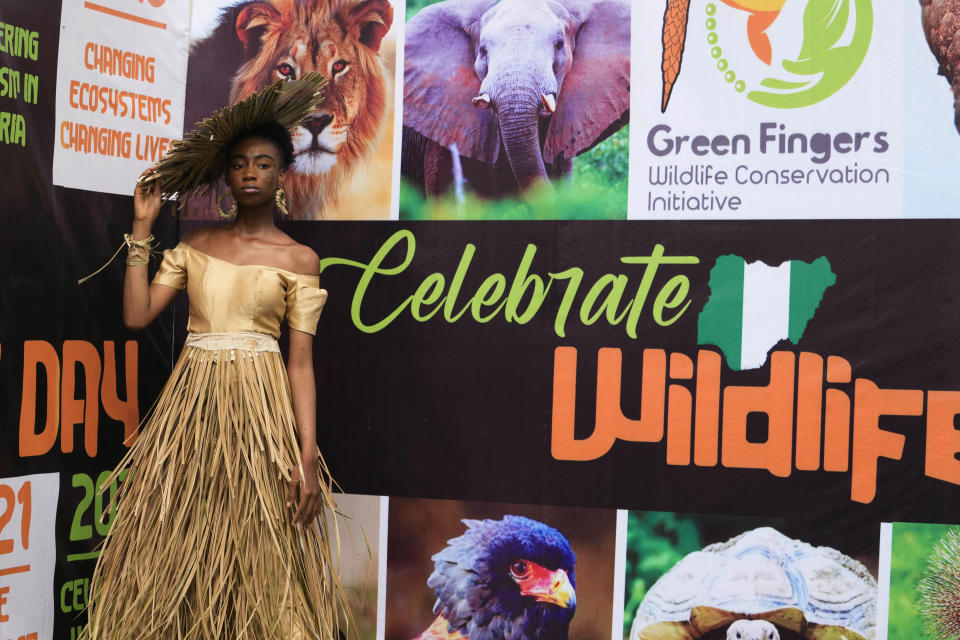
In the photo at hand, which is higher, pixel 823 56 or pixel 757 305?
pixel 823 56

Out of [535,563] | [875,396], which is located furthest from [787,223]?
[535,563]

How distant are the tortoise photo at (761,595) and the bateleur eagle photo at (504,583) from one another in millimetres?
288

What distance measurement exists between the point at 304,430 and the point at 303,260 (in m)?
0.52

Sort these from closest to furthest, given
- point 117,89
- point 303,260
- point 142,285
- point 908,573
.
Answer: point 142,285
point 303,260
point 908,573
point 117,89

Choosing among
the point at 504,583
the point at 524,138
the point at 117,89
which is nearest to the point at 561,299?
the point at 524,138

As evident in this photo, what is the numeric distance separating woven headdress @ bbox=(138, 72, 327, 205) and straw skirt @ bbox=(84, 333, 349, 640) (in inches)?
20.2

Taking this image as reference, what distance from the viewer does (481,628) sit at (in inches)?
139

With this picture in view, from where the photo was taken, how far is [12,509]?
306 cm

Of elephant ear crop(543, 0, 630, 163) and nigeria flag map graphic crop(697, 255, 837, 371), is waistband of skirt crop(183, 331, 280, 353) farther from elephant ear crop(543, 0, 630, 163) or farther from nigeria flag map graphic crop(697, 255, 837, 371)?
nigeria flag map graphic crop(697, 255, 837, 371)

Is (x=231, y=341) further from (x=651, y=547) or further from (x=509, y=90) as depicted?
(x=651, y=547)

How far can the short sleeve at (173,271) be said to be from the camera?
307cm

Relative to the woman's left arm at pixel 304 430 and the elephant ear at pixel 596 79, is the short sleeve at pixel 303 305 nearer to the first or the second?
the woman's left arm at pixel 304 430

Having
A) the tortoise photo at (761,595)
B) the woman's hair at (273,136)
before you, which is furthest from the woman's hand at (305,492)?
the tortoise photo at (761,595)

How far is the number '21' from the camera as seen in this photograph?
302cm
